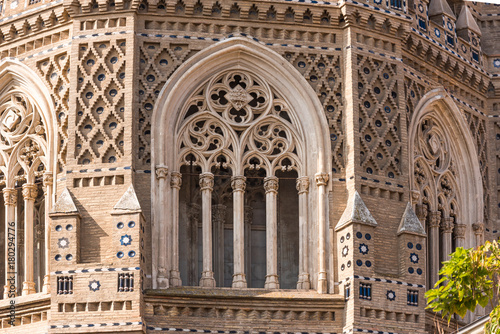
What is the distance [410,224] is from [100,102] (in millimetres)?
6432

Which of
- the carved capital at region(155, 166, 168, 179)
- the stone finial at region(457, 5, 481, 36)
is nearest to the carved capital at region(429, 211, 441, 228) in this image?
the stone finial at region(457, 5, 481, 36)

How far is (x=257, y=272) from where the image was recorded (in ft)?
99.5

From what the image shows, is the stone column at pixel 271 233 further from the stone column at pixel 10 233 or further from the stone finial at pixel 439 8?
the stone finial at pixel 439 8

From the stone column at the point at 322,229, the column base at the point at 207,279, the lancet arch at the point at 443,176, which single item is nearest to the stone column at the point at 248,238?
the column base at the point at 207,279

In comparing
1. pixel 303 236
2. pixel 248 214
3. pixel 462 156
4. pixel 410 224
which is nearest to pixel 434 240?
pixel 462 156

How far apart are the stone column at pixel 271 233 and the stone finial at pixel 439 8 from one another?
603 centimetres

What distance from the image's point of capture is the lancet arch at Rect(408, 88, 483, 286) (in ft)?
103

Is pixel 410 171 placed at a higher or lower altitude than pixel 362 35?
lower

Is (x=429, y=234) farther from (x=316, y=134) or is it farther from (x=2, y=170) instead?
(x=2, y=170)

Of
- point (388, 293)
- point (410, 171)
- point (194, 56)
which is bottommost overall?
point (388, 293)

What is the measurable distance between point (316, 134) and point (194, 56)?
2.84 meters

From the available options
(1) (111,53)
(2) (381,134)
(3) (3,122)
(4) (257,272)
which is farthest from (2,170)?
(2) (381,134)

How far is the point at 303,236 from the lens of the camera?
29266 millimetres

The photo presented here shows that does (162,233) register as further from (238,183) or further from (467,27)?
(467,27)
